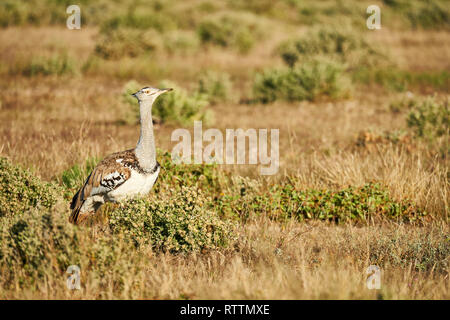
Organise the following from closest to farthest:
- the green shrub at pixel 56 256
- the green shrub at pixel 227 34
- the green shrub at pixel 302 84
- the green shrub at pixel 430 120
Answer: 1. the green shrub at pixel 56 256
2. the green shrub at pixel 430 120
3. the green shrub at pixel 302 84
4. the green shrub at pixel 227 34

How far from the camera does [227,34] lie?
77.0 feet

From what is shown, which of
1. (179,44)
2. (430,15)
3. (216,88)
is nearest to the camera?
(216,88)

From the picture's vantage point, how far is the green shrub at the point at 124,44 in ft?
58.3

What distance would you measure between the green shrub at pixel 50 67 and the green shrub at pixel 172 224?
11.6 meters

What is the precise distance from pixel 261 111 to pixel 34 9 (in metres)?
19.9

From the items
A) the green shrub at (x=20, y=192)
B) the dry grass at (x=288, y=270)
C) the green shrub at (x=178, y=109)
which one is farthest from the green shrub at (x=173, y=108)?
the green shrub at (x=20, y=192)

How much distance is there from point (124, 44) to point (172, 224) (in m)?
14.5

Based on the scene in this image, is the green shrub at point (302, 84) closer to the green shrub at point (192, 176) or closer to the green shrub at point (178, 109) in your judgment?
the green shrub at point (178, 109)

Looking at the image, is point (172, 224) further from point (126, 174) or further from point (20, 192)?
point (20, 192)

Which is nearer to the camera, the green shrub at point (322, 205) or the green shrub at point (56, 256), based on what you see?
the green shrub at point (56, 256)

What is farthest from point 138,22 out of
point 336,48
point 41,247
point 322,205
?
point 41,247

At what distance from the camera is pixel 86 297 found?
369 centimetres

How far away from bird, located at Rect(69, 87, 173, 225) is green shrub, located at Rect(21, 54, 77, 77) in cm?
1107

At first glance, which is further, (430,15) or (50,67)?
(430,15)
